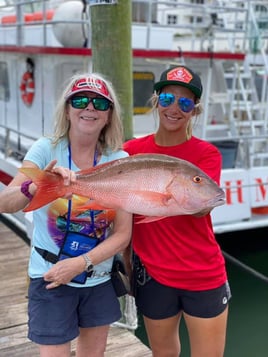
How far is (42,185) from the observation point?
178 centimetres

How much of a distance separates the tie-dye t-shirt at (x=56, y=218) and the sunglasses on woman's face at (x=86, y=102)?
17cm

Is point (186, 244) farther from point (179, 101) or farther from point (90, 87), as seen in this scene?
point (90, 87)

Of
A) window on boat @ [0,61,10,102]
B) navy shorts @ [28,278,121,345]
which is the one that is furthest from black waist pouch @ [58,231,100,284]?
window on boat @ [0,61,10,102]

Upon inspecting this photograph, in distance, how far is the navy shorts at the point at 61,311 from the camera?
2.03m

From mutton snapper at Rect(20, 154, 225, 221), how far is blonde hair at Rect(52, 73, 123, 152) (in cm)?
18

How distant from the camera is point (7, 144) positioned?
301 inches

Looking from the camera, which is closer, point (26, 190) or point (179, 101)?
point (26, 190)

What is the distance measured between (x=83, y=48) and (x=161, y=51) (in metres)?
1.27

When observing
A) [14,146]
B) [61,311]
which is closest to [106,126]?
[61,311]

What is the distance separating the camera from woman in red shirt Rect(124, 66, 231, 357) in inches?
86.4

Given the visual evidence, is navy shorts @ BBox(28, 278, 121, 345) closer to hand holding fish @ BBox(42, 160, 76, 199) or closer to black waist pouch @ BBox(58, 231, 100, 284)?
black waist pouch @ BBox(58, 231, 100, 284)

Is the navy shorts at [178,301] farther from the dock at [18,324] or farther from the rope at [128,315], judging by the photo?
the rope at [128,315]

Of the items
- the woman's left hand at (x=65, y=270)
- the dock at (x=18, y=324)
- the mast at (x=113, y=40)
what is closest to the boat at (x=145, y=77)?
the dock at (x=18, y=324)

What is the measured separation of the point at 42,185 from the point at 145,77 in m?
6.15
